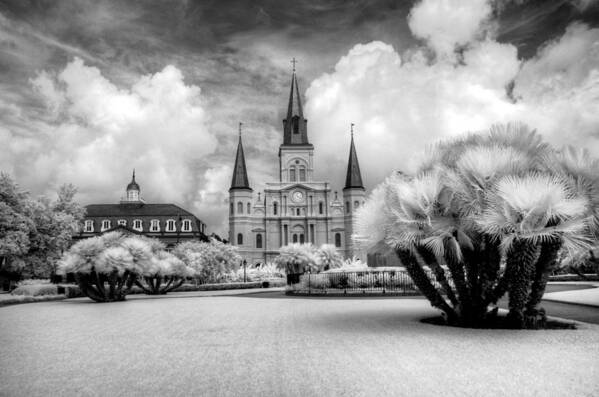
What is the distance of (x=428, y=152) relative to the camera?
41.8 ft

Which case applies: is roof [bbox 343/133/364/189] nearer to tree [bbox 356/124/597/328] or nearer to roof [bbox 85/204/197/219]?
roof [bbox 85/204/197/219]

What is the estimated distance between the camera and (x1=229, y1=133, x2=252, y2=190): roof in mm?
90750

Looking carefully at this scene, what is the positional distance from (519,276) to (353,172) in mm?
81716

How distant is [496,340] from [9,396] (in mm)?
7869

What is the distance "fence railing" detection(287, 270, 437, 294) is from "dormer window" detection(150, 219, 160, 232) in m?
54.2

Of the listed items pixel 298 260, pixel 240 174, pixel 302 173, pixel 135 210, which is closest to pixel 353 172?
pixel 302 173

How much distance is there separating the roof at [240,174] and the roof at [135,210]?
1160 centimetres

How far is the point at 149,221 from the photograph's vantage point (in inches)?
3167

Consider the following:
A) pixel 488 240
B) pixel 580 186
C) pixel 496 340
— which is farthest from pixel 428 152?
pixel 496 340

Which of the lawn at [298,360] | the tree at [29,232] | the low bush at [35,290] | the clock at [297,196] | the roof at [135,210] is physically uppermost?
the clock at [297,196]

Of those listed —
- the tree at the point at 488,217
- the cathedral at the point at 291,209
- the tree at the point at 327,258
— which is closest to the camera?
the tree at the point at 488,217

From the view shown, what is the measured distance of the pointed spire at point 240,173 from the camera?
298 feet

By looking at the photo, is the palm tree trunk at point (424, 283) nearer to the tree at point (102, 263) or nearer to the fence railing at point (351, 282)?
the fence railing at point (351, 282)

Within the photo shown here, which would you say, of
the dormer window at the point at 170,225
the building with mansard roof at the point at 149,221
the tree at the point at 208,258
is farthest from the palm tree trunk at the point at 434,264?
the dormer window at the point at 170,225
